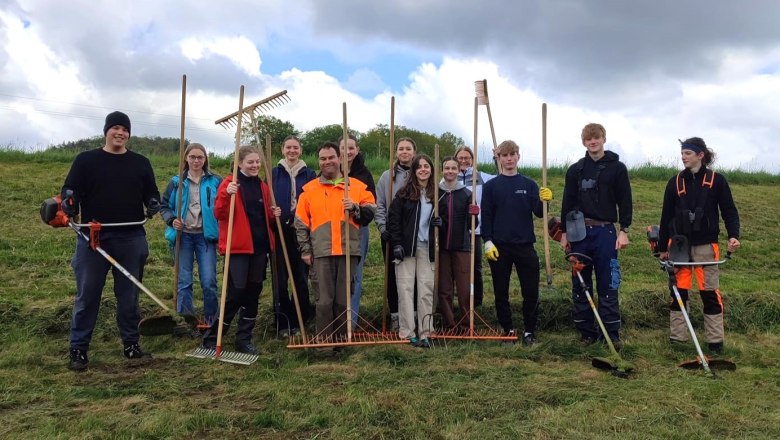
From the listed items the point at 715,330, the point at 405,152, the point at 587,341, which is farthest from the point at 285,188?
the point at 715,330

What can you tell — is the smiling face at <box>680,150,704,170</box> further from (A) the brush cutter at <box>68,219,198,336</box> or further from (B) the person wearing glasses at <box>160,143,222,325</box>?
(A) the brush cutter at <box>68,219,198,336</box>

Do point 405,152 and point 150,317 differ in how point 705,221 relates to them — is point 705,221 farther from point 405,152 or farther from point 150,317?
point 150,317

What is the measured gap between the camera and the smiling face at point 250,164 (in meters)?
5.74

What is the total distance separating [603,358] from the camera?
509cm

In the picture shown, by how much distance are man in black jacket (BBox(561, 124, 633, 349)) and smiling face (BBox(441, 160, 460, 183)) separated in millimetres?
1161

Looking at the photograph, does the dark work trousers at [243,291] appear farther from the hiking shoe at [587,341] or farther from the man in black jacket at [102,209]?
the hiking shoe at [587,341]

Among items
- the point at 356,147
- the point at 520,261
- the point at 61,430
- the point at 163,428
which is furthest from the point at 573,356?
the point at 61,430

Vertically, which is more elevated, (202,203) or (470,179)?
(470,179)

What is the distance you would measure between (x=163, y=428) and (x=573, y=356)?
3.43m

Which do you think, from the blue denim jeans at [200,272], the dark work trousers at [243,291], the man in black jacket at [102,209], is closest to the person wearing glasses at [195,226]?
the blue denim jeans at [200,272]

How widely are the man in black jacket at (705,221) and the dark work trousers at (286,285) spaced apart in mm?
3621

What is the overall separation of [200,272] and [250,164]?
1312mm

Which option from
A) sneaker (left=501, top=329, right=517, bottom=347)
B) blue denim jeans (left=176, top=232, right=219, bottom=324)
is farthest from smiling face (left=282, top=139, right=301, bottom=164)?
sneaker (left=501, top=329, right=517, bottom=347)

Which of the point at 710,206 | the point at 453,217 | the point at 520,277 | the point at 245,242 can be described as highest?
the point at 710,206
